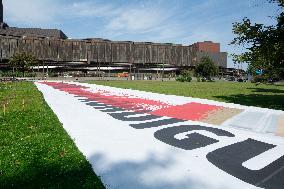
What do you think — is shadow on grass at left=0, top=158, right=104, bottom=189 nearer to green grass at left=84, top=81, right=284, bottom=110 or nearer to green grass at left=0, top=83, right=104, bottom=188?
green grass at left=0, top=83, right=104, bottom=188

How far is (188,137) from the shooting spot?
9.17m

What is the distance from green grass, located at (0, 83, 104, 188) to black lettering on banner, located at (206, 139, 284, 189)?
9.18ft

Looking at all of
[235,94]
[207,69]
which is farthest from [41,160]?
[207,69]

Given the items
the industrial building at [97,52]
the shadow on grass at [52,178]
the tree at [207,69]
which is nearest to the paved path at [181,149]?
the shadow on grass at [52,178]

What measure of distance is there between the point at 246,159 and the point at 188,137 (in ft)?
7.41

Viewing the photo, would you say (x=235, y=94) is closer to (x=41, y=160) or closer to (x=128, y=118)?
(x=128, y=118)

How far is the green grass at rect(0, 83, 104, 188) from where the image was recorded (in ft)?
18.6

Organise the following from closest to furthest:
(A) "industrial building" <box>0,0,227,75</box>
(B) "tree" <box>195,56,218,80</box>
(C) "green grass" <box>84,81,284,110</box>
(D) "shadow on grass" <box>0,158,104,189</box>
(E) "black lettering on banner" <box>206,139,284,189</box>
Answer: (D) "shadow on grass" <box>0,158,104,189</box>, (E) "black lettering on banner" <box>206,139,284,189</box>, (C) "green grass" <box>84,81,284,110</box>, (B) "tree" <box>195,56,218,80</box>, (A) "industrial building" <box>0,0,227,75</box>

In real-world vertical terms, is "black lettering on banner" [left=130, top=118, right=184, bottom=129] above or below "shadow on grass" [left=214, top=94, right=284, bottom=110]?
below

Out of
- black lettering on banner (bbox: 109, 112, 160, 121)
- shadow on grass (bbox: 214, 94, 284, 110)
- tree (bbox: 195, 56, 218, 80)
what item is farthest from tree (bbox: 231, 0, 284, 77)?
tree (bbox: 195, 56, 218, 80)

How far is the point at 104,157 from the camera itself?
7.20m

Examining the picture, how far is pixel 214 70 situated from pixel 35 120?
9230cm

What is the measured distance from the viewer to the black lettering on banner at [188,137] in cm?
834

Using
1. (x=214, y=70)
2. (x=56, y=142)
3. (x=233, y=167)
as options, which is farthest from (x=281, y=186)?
(x=214, y=70)
